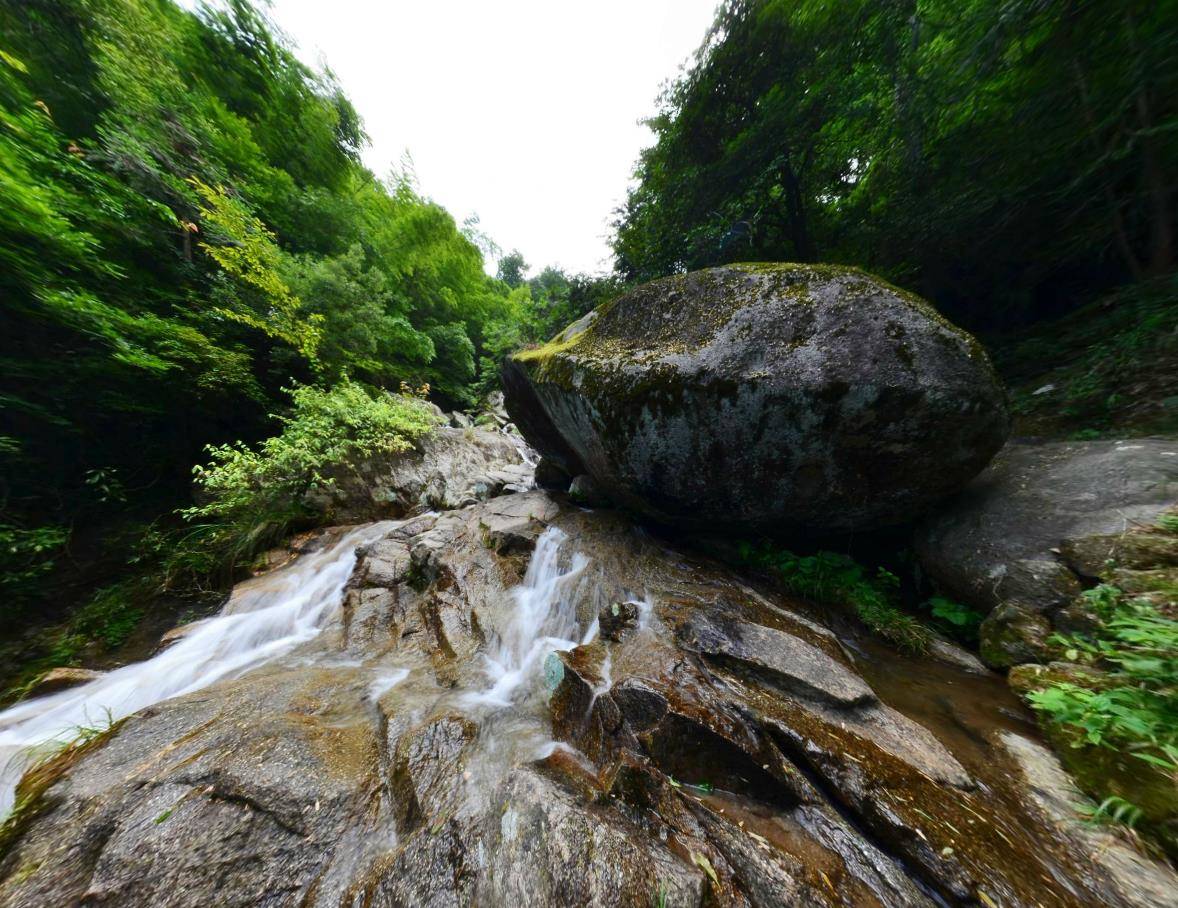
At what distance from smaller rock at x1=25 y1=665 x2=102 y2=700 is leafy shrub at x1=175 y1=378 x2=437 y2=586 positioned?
1.68m

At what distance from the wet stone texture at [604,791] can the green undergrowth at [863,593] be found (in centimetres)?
31

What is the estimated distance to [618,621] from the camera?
132 inches

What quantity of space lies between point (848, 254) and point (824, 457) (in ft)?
18.6

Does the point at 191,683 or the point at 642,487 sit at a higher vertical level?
the point at 642,487

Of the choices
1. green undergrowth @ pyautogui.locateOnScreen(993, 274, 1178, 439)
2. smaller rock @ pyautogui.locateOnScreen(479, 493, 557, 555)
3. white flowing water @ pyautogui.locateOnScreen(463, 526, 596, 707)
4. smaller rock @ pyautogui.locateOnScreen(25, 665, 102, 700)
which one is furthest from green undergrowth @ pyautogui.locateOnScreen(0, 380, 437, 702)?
→ green undergrowth @ pyautogui.locateOnScreen(993, 274, 1178, 439)

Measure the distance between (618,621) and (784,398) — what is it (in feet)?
8.62

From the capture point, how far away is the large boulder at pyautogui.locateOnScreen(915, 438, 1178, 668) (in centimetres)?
261

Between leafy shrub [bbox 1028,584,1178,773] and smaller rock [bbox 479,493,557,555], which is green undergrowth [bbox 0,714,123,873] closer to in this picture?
smaller rock [bbox 479,493,557,555]

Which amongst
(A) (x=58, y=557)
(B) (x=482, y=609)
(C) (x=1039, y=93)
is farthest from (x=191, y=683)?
(C) (x=1039, y=93)

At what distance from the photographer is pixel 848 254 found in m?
6.65

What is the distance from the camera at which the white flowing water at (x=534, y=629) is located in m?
3.24

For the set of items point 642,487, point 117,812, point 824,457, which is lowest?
point 117,812

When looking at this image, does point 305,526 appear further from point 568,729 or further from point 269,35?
point 269,35

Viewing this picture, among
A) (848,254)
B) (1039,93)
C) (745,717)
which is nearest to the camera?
(745,717)
